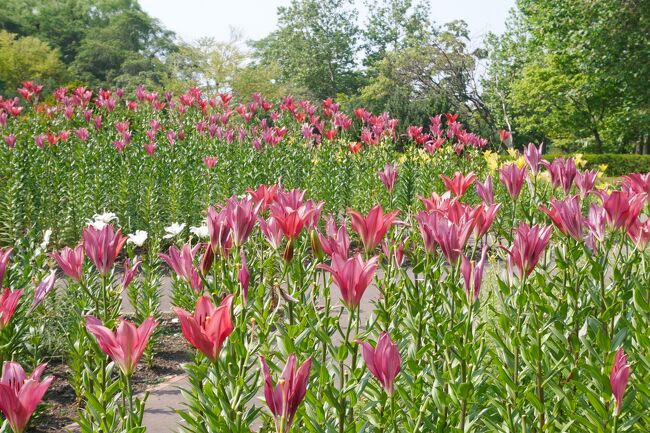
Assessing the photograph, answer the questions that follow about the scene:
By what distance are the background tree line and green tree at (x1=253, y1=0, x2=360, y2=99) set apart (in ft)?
0.31

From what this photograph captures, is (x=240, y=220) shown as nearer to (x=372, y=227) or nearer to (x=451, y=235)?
(x=372, y=227)

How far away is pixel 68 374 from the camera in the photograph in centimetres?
382

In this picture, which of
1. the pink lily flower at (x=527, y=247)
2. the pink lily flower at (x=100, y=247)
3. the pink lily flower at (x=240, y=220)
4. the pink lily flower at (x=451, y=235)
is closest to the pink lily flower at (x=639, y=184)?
the pink lily flower at (x=527, y=247)

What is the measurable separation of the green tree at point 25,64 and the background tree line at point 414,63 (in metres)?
0.08

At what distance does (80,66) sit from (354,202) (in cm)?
4563

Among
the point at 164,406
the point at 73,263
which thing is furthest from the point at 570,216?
the point at 164,406

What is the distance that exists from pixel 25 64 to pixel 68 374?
38.3m

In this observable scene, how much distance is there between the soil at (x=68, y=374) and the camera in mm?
3203

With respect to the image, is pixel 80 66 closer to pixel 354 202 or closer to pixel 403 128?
pixel 403 128

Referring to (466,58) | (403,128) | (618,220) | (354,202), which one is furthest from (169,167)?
(466,58)

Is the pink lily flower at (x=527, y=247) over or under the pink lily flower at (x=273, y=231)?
over

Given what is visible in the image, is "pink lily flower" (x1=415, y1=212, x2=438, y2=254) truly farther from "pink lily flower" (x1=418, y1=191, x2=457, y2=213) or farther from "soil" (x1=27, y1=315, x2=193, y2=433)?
"soil" (x1=27, y1=315, x2=193, y2=433)

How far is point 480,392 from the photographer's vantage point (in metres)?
2.04

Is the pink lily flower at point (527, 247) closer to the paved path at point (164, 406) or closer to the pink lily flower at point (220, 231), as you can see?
the pink lily flower at point (220, 231)
